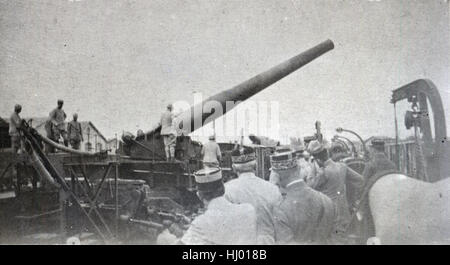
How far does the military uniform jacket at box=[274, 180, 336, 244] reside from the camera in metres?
2.98

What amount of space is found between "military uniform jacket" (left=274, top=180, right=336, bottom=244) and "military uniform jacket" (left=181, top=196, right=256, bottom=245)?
1.67 ft

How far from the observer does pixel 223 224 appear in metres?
2.60

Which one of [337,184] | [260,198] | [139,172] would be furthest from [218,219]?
[139,172]

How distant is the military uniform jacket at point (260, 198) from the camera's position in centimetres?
312

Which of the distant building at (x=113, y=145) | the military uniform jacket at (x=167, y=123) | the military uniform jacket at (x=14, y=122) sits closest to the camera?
the military uniform jacket at (x=14, y=122)

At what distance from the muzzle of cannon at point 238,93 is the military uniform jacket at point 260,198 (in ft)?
3.33

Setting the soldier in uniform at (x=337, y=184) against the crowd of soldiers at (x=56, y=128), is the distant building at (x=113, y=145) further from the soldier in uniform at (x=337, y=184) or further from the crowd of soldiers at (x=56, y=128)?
the soldier in uniform at (x=337, y=184)

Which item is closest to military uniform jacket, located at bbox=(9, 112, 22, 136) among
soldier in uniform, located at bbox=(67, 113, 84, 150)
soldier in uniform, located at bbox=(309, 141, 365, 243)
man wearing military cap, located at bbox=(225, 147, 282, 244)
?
soldier in uniform, located at bbox=(67, 113, 84, 150)

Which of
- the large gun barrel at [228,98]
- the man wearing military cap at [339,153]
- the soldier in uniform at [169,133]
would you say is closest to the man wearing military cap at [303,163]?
the man wearing military cap at [339,153]

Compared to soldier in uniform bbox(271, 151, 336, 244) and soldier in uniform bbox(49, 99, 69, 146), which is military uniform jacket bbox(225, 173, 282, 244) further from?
soldier in uniform bbox(49, 99, 69, 146)

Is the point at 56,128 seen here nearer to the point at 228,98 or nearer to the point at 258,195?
the point at 228,98

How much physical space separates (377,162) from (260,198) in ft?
6.39
